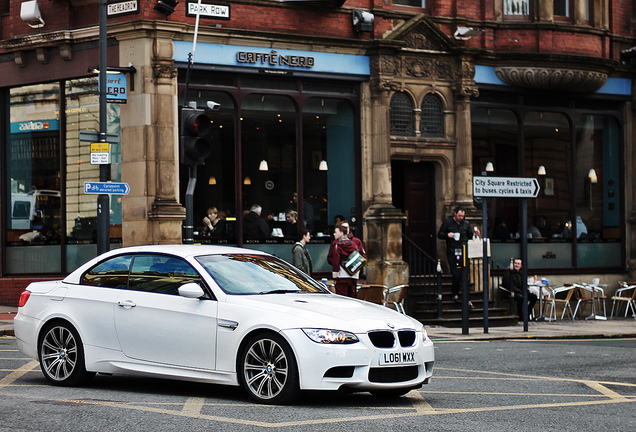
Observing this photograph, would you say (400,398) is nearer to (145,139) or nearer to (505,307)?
(145,139)

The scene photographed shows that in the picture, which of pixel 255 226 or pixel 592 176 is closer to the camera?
pixel 255 226

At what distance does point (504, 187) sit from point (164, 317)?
9.91 m

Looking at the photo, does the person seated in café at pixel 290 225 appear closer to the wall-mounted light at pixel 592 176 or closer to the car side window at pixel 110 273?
the wall-mounted light at pixel 592 176

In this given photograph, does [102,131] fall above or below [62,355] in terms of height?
above

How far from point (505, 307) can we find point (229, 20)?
28.7 feet

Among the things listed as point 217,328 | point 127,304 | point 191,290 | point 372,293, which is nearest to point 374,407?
point 217,328

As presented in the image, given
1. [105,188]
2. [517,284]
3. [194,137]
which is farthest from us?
[517,284]

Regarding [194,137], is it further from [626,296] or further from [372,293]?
[626,296]

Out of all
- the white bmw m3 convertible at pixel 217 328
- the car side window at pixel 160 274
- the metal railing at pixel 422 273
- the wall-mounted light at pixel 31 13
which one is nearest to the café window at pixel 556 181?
the metal railing at pixel 422 273

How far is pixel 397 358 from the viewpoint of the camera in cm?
848

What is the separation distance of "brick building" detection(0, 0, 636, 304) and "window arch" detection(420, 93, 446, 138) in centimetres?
4

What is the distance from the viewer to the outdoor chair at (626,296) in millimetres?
24348

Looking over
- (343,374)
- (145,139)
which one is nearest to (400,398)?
(343,374)

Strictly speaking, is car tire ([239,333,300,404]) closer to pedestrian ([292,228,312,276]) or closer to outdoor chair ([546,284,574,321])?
pedestrian ([292,228,312,276])
